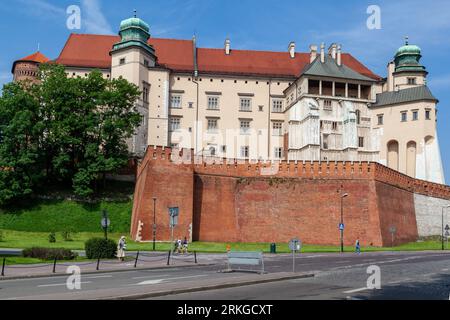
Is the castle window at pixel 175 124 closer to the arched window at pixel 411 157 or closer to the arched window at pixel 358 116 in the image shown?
the arched window at pixel 358 116

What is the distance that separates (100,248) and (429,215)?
4328cm

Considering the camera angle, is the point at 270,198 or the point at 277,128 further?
the point at 277,128

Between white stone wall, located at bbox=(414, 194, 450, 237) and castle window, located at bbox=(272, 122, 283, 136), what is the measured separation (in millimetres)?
20297

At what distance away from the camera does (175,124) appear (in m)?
72.8

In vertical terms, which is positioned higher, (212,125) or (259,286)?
(212,125)

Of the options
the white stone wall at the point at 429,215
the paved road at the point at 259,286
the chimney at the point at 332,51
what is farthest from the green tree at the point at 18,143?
the white stone wall at the point at 429,215

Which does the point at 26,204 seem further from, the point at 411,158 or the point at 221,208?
the point at 411,158

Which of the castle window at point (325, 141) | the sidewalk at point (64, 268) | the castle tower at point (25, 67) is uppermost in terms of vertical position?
the castle tower at point (25, 67)

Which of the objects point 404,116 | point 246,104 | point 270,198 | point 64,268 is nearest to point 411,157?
point 404,116

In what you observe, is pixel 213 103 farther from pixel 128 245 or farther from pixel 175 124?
pixel 128 245

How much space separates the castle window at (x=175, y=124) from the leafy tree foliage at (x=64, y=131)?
39.7 ft

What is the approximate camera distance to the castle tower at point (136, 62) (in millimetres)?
67250

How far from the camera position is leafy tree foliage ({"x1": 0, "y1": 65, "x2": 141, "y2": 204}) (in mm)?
55281

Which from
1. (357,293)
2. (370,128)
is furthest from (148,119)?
(357,293)
